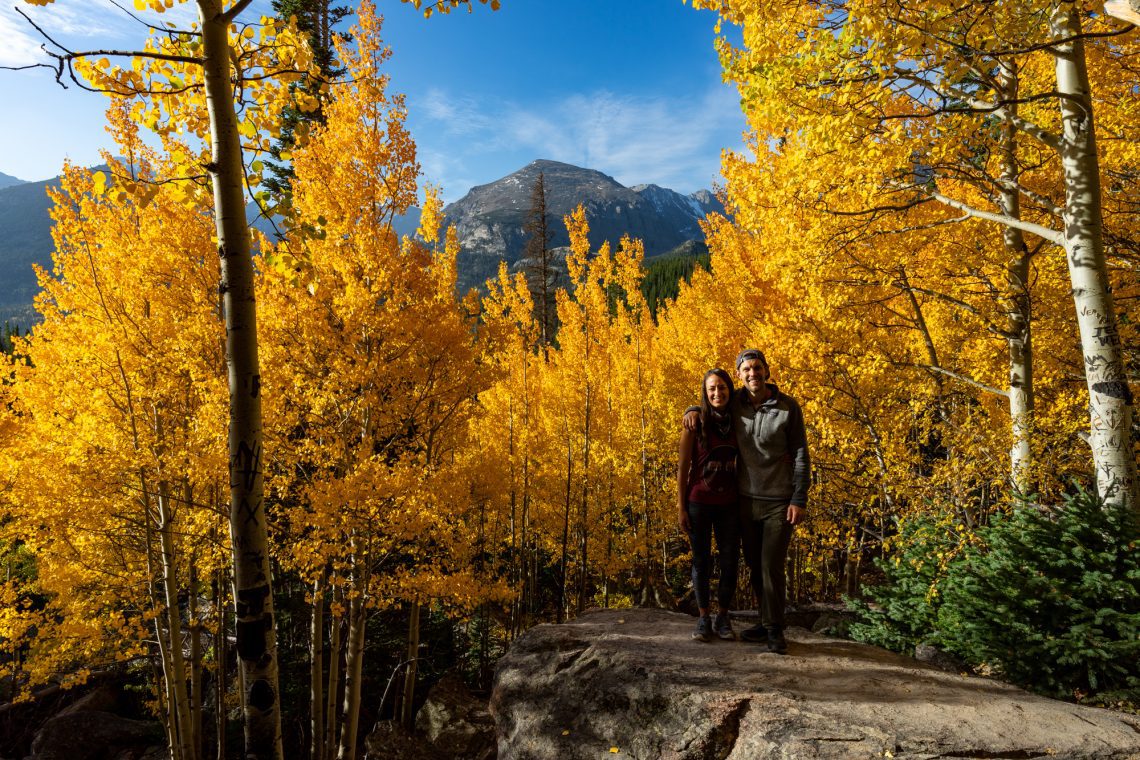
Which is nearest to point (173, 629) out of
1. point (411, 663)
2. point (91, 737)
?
point (411, 663)

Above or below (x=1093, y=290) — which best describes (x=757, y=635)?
below

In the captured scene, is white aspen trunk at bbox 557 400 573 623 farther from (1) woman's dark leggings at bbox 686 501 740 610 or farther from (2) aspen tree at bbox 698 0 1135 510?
(2) aspen tree at bbox 698 0 1135 510

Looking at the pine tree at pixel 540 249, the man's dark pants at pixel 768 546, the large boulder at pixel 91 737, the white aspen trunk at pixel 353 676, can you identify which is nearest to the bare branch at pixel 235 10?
the man's dark pants at pixel 768 546

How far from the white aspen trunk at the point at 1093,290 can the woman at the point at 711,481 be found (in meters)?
2.79

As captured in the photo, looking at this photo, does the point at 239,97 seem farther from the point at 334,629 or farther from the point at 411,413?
the point at 334,629

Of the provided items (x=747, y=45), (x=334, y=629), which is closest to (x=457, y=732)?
(x=334, y=629)

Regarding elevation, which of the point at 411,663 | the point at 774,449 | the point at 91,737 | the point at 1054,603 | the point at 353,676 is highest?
the point at 774,449

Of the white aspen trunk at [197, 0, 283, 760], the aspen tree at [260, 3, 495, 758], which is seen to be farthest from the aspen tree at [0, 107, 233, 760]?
the white aspen trunk at [197, 0, 283, 760]

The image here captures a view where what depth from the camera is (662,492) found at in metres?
11.2

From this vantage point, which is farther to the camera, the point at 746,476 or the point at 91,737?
the point at 91,737

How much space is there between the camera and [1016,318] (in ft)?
16.7

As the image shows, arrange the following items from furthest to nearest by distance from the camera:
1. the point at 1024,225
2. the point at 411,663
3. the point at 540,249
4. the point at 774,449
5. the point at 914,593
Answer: the point at 540,249 < the point at 411,663 < the point at 914,593 < the point at 1024,225 < the point at 774,449

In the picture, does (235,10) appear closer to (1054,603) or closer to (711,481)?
(711,481)

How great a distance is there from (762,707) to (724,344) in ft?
23.4
